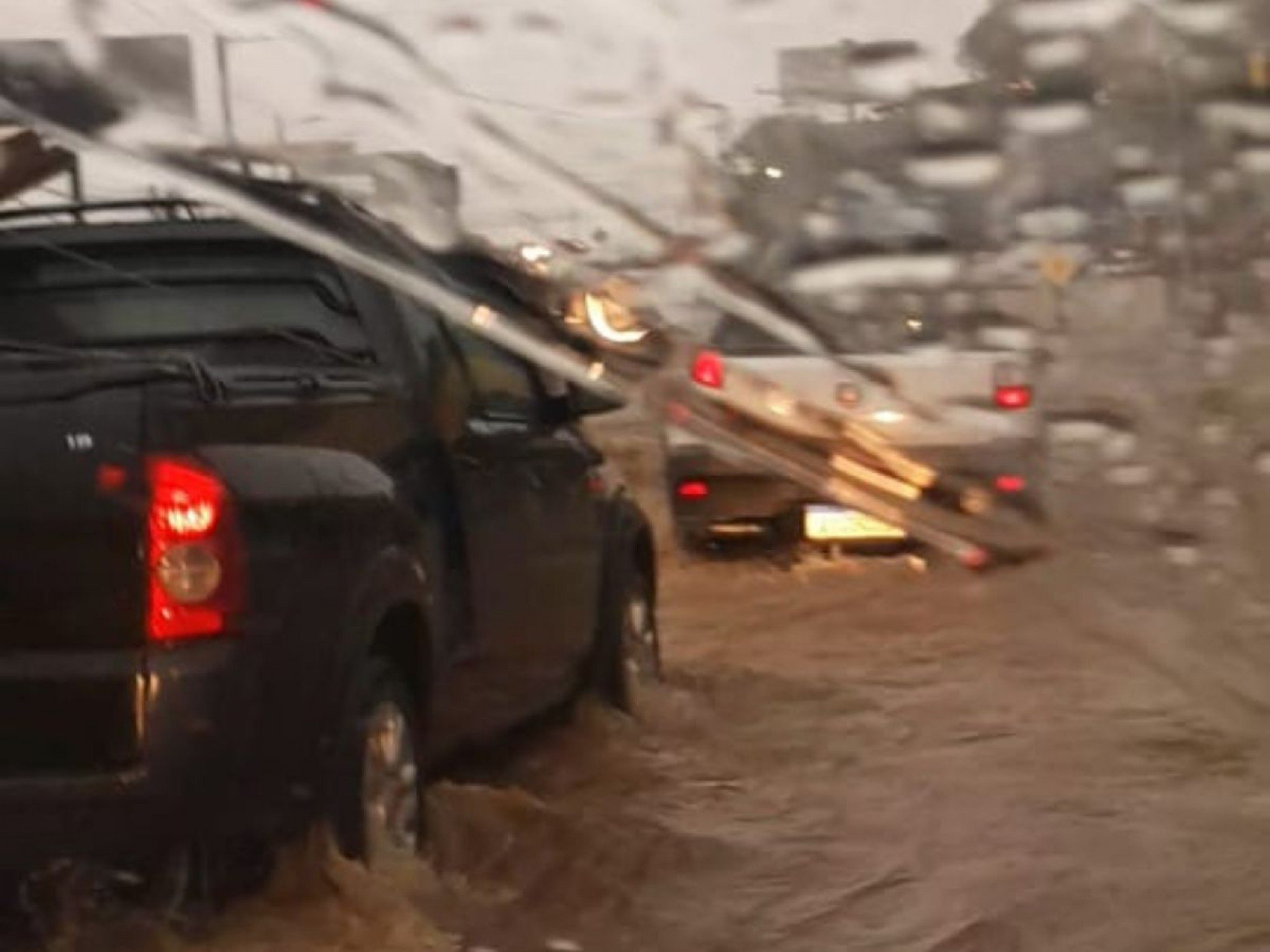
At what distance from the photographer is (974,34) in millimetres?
4453

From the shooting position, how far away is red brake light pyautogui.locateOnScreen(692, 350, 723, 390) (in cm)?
480

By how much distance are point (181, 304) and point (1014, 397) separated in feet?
10.4

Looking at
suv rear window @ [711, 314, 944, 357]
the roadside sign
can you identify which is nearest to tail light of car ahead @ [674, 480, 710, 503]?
suv rear window @ [711, 314, 944, 357]

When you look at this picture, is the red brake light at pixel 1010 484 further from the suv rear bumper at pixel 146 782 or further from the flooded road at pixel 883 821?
the suv rear bumper at pixel 146 782

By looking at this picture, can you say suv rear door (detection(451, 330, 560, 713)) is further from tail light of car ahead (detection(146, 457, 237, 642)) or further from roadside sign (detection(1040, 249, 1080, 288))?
roadside sign (detection(1040, 249, 1080, 288))

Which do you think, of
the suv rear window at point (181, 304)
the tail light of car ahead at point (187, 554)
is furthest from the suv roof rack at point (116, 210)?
the tail light of car ahead at point (187, 554)

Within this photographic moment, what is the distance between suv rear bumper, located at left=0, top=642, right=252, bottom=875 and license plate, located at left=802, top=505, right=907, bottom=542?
128 cm

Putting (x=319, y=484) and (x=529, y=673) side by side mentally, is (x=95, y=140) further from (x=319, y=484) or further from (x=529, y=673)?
(x=529, y=673)

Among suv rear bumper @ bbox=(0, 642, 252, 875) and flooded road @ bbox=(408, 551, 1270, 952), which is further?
flooded road @ bbox=(408, 551, 1270, 952)

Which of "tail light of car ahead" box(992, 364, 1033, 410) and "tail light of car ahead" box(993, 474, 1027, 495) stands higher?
"tail light of car ahead" box(992, 364, 1033, 410)

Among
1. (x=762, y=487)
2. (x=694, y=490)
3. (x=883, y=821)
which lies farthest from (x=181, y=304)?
(x=883, y=821)

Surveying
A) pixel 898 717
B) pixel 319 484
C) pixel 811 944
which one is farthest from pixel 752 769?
pixel 319 484

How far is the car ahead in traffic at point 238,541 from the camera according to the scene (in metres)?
5.61

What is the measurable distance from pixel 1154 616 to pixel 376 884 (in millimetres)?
2345
